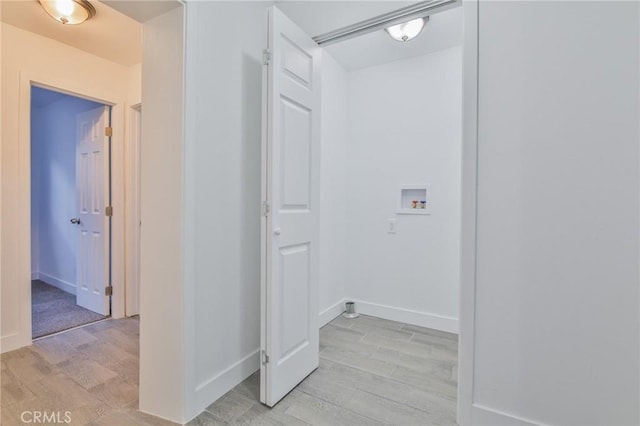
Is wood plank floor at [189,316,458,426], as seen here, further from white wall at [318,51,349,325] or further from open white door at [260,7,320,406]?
white wall at [318,51,349,325]

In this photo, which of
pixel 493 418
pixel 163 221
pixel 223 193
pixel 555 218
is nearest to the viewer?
pixel 555 218

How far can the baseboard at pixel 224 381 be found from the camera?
1569 mm

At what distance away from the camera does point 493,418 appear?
55.6 inches

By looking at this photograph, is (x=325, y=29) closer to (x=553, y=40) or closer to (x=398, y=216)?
(x=553, y=40)

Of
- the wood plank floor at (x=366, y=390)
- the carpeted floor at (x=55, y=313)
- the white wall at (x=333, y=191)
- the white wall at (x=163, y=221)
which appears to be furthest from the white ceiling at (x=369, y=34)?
the carpeted floor at (x=55, y=313)

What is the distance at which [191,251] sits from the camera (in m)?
1.51

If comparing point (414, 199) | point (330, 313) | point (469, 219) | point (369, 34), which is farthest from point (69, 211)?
point (469, 219)

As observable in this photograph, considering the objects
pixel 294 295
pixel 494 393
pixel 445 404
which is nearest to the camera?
pixel 494 393

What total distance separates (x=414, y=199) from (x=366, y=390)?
182 cm

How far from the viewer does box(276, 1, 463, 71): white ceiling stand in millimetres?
1969

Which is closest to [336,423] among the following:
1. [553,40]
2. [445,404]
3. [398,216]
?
[445,404]

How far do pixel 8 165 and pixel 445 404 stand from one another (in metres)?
3.67

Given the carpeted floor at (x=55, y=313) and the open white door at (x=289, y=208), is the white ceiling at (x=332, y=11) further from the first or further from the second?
the carpeted floor at (x=55, y=313)

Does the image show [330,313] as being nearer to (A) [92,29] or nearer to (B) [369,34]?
(B) [369,34]
